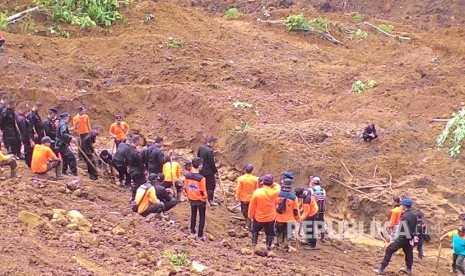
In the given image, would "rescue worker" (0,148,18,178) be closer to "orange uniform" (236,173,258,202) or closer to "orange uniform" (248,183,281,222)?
"orange uniform" (236,173,258,202)

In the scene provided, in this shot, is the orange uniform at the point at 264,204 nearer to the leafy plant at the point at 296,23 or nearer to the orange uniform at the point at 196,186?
the orange uniform at the point at 196,186

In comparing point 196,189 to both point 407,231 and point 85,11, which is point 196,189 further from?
point 85,11

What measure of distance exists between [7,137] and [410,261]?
7.96 meters

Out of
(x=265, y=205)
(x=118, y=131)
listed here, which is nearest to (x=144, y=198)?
(x=265, y=205)

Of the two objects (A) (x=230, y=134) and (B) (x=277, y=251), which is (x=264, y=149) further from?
(B) (x=277, y=251)

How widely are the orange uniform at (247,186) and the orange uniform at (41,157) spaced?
3328mm

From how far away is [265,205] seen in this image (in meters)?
11.9

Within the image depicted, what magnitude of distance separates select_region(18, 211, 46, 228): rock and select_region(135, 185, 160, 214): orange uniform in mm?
1814

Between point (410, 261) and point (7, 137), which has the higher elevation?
point (7, 137)

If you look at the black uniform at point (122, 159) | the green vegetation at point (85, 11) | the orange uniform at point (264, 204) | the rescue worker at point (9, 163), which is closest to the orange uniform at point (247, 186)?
the orange uniform at point (264, 204)

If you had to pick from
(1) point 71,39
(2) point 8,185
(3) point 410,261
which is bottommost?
(3) point 410,261

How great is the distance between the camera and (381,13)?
113ft

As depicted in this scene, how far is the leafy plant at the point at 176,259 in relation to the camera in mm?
10039

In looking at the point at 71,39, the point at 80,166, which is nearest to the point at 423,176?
the point at 80,166
